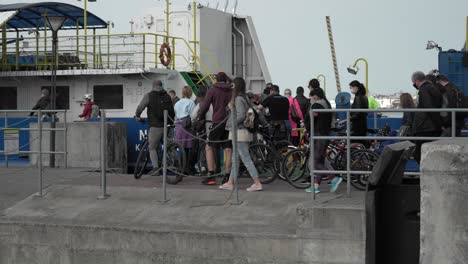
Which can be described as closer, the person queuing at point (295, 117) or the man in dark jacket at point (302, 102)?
the person queuing at point (295, 117)

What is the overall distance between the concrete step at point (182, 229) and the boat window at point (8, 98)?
11675 mm

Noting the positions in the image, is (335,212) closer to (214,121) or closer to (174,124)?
(214,121)

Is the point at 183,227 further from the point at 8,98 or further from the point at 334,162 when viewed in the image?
the point at 8,98

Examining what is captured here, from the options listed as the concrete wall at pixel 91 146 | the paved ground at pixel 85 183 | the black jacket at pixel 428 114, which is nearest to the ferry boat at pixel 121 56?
the concrete wall at pixel 91 146

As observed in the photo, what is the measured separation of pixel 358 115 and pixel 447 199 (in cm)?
799

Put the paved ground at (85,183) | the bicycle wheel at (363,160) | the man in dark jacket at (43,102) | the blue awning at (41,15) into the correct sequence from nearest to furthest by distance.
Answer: the bicycle wheel at (363,160), the paved ground at (85,183), the man in dark jacket at (43,102), the blue awning at (41,15)

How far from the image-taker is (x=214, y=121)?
12281 millimetres

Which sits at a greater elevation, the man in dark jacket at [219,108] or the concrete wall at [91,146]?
the man in dark jacket at [219,108]

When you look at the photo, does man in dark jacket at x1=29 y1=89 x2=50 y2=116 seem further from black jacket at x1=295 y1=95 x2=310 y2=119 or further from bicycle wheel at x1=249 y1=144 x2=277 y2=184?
bicycle wheel at x1=249 y1=144 x2=277 y2=184

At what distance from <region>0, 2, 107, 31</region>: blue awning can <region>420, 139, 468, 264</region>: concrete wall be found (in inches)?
743

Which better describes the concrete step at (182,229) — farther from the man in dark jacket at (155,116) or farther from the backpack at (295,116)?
the backpack at (295,116)

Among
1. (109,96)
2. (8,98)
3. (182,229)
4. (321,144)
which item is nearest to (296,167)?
(321,144)

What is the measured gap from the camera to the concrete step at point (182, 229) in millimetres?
9039

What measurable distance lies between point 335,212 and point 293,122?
6.35 meters
